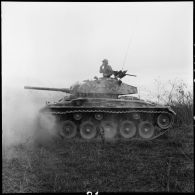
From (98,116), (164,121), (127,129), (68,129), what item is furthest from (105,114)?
(164,121)

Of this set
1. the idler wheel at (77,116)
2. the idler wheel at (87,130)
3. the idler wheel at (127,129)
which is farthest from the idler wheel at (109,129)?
the idler wheel at (77,116)

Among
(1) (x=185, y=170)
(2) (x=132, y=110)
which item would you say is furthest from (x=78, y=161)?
(2) (x=132, y=110)

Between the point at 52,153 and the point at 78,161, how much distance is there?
4.28 ft

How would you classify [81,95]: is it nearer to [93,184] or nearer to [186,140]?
[186,140]

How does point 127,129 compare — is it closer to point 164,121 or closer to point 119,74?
point 164,121

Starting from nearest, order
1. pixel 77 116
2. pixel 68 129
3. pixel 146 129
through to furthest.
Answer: pixel 77 116, pixel 68 129, pixel 146 129

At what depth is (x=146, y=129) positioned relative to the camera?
1388 centimetres

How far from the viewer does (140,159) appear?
31.3 feet

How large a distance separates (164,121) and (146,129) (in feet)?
2.53

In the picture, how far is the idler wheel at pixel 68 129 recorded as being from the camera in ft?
44.1

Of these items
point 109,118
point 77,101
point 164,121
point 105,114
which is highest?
point 77,101

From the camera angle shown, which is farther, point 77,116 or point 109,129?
point 109,129

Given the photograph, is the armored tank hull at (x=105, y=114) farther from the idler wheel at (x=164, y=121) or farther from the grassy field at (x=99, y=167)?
the grassy field at (x=99, y=167)

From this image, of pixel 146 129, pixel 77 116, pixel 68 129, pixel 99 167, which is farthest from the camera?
pixel 146 129
